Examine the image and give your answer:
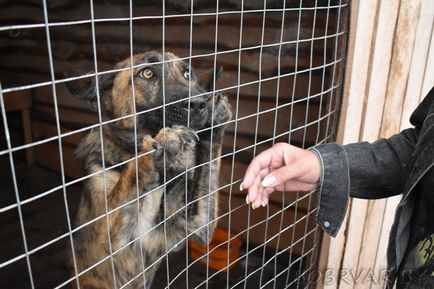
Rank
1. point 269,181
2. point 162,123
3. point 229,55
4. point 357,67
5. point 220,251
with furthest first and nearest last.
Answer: point 220,251, point 229,55, point 357,67, point 162,123, point 269,181

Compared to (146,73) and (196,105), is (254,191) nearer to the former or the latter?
(196,105)

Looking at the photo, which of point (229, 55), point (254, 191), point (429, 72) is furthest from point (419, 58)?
point (254, 191)

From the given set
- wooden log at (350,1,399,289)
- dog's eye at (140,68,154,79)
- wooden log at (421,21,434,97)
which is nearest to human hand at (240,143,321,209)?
dog's eye at (140,68,154,79)

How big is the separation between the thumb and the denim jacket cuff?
0.17 m

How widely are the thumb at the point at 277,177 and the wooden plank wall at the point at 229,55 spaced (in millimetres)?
581

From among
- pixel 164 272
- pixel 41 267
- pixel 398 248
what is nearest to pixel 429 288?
pixel 398 248

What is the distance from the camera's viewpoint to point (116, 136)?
1.83 m

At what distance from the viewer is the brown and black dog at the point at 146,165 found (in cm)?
148

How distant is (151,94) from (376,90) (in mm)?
1023

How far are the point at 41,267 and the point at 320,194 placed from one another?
2018mm

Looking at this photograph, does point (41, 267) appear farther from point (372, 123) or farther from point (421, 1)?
point (421, 1)

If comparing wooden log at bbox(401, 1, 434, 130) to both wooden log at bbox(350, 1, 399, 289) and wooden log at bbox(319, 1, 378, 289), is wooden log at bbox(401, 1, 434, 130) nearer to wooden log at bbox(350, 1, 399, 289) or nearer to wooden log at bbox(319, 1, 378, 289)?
wooden log at bbox(350, 1, 399, 289)

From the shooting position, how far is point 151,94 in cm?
166

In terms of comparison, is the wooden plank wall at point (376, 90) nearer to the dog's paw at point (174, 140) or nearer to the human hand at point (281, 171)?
the human hand at point (281, 171)
